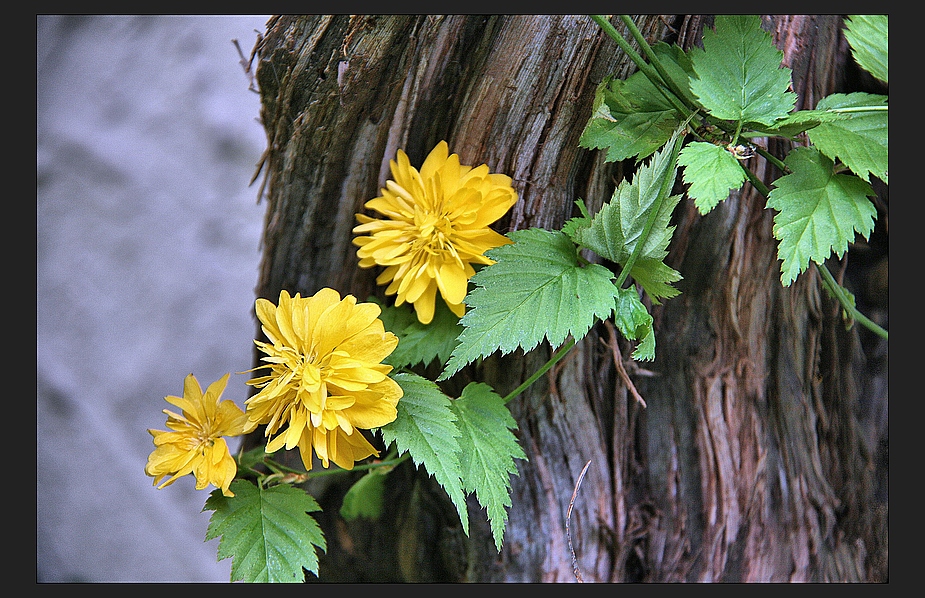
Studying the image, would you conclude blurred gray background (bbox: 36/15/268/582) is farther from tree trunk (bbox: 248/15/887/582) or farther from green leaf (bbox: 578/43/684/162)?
green leaf (bbox: 578/43/684/162)

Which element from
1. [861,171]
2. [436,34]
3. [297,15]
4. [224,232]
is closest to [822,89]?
[861,171]

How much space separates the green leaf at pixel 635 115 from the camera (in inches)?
23.5

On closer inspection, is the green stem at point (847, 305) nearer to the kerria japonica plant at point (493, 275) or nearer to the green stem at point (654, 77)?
the kerria japonica plant at point (493, 275)

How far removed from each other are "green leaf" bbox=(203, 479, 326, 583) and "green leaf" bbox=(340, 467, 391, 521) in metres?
0.16

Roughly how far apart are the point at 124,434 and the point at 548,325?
0.75 metres

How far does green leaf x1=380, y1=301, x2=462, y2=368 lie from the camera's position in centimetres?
63

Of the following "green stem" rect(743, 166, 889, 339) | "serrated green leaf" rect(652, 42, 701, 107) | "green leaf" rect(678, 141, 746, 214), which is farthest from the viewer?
"green stem" rect(743, 166, 889, 339)

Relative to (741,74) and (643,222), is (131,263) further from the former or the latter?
(741,74)

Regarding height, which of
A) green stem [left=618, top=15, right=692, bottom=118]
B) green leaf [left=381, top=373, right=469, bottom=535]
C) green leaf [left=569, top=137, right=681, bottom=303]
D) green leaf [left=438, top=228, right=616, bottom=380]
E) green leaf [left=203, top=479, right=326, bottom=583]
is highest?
green stem [left=618, top=15, right=692, bottom=118]

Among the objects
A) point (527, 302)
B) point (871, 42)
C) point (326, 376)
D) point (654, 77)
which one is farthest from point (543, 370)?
point (871, 42)

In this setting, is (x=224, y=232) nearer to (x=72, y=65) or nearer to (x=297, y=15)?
(x=72, y=65)

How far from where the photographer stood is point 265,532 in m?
0.60

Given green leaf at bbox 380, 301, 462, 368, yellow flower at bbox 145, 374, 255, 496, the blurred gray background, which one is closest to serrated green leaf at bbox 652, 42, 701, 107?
green leaf at bbox 380, 301, 462, 368

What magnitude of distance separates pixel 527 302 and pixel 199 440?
40cm
